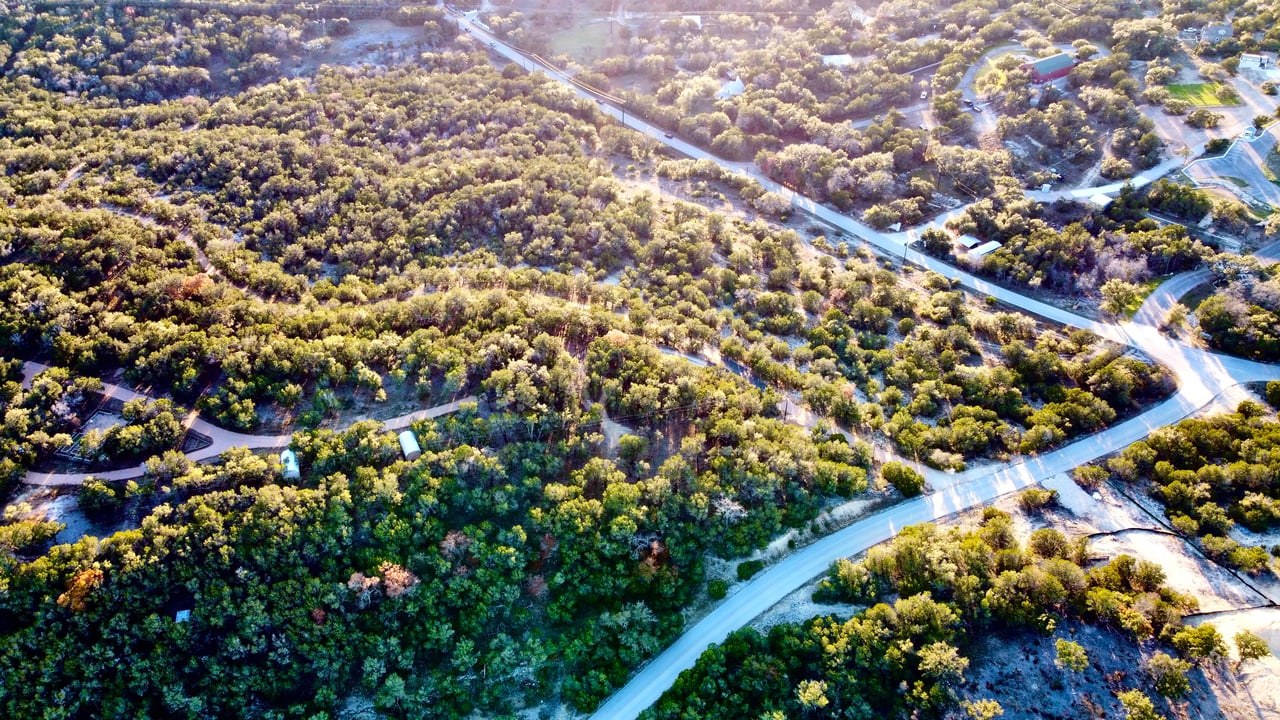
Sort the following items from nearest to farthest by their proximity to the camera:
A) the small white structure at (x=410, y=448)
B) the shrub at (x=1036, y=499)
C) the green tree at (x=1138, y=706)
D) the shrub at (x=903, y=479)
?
the green tree at (x=1138, y=706)
the small white structure at (x=410, y=448)
the shrub at (x=1036, y=499)
the shrub at (x=903, y=479)

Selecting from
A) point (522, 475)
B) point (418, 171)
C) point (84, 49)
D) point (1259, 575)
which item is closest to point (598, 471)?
point (522, 475)

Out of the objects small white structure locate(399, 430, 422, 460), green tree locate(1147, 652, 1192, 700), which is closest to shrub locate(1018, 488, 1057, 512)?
green tree locate(1147, 652, 1192, 700)

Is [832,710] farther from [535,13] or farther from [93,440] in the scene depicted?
[535,13]

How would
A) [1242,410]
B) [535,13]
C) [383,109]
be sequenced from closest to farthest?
[1242,410] → [383,109] → [535,13]

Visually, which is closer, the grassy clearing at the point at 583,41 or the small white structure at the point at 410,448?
the small white structure at the point at 410,448

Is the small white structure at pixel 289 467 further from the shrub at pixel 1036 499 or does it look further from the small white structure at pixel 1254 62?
the small white structure at pixel 1254 62

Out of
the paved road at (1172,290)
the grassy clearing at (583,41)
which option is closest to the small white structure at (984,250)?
the paved road at (1172,290)

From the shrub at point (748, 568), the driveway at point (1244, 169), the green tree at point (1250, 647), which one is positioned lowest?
the shrub at point (748, 568)
